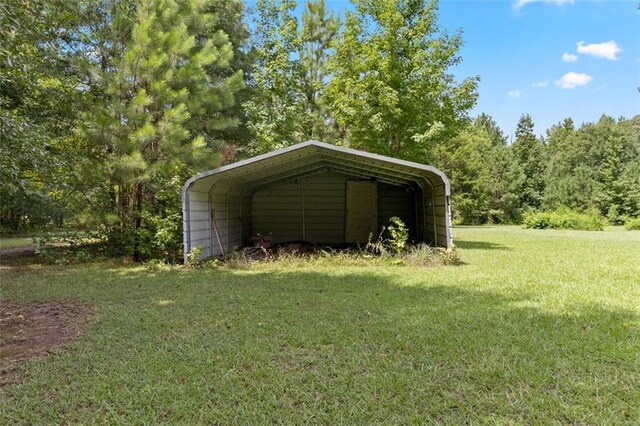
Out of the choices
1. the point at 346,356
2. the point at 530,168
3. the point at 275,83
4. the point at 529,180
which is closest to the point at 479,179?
the point at 529,180

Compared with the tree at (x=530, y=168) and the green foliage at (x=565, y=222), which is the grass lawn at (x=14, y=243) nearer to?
the green foliage at (x=565, y=222)

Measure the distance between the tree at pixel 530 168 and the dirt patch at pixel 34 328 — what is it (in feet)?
114

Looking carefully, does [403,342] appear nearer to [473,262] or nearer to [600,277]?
[600,277]

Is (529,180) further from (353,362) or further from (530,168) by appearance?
(353,362)

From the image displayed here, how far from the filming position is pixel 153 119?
25.9ft

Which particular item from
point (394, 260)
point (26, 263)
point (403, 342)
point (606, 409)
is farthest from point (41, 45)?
point (606, 409)

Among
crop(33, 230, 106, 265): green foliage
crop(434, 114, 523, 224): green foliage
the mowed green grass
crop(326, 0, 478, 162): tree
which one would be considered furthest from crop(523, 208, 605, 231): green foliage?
crop(33, 230, 106, 265): green foliage

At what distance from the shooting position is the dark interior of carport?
7.95 m

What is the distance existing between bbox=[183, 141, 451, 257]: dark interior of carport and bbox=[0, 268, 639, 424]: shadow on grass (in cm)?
344

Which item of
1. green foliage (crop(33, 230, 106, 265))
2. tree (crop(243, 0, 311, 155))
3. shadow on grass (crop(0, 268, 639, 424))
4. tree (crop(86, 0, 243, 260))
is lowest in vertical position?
shadow on grass (crop(0, 268, 639, 424))

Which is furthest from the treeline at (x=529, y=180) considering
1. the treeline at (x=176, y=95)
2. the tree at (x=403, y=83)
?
the tree at (x=403, y=83)

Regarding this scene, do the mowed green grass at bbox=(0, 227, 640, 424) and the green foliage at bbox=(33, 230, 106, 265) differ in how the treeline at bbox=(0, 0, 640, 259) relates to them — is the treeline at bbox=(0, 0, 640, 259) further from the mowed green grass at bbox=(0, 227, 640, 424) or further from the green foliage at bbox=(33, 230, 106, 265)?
the mowed green grass at bbox=(0, 227, 640, 424)

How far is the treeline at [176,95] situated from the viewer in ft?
24.3

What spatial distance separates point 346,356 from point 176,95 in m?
6.59
